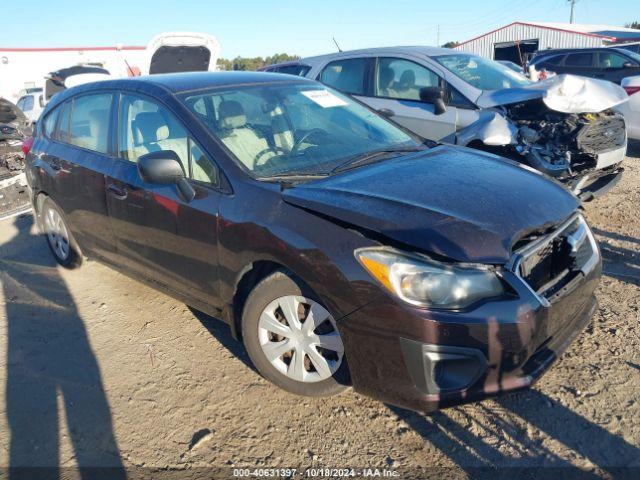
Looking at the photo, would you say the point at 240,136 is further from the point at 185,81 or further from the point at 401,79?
the point at 401,79

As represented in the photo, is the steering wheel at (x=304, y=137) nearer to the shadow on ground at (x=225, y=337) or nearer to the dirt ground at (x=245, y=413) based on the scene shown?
the shadow on ground at (x=225, y=337)

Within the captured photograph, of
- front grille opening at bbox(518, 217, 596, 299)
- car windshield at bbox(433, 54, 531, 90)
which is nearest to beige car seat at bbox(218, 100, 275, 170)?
front grille opening at bbox(518, 217, 596, 299)

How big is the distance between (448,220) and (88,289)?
3.36 meters

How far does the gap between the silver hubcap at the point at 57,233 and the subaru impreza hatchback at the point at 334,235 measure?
0.79m

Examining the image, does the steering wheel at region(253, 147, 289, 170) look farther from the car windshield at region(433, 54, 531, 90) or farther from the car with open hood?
the car with open hood

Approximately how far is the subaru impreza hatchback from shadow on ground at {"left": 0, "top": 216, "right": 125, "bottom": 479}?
65 centimetres

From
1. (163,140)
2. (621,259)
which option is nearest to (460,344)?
(163,140)

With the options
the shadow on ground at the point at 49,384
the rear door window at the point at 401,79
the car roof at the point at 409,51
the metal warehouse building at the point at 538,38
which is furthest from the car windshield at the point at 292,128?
the metal warehouse building at the point at 538,38

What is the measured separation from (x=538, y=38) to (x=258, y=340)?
38.7m

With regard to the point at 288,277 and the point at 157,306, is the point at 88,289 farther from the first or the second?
the point at 288,277

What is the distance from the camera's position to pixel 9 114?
686 cm

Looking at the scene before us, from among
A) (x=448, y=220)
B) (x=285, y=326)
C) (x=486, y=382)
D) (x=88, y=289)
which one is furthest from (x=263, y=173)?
(x=88, y=289)

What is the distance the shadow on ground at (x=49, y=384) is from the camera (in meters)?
2.48

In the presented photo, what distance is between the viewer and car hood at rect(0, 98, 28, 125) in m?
6.79
